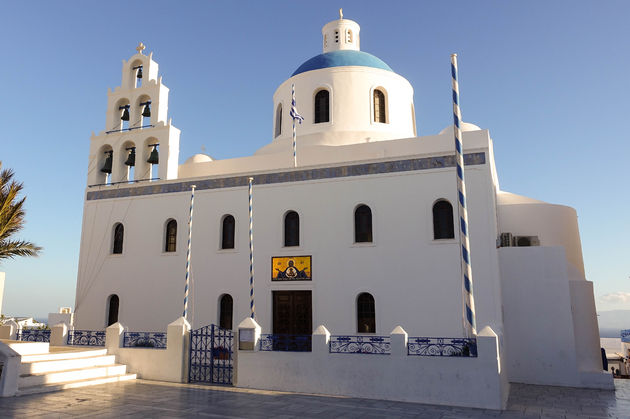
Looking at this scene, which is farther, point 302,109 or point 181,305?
point 302,109

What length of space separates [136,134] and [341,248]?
8720mm

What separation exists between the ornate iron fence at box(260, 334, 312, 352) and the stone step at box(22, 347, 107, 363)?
14.9 ft

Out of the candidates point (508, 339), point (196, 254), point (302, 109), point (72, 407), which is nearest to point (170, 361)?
point (72, 407)

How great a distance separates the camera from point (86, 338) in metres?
12.9

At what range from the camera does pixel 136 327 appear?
15.2m

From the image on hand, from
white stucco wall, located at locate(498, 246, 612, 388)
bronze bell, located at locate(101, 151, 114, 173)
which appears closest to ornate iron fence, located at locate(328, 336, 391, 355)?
white stucco wall, located at locate(498, 246, 612, 388)

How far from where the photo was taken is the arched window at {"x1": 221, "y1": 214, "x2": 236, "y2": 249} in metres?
15.0

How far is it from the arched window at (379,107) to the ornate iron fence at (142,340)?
11.1 metres

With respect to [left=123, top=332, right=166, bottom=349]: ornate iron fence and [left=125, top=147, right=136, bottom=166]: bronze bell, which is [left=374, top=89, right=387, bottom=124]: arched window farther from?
[left=123, top=332, right=166, bottom=349]: ornate iron fence

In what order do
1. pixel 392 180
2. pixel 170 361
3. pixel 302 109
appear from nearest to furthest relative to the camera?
pixel 170 361 < pixel 392 180 < pixel 302 109

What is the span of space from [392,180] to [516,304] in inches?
189

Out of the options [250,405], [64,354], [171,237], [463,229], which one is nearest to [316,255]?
[463,229]

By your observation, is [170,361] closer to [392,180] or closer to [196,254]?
[196,254]

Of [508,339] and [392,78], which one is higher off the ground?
[392,78]
